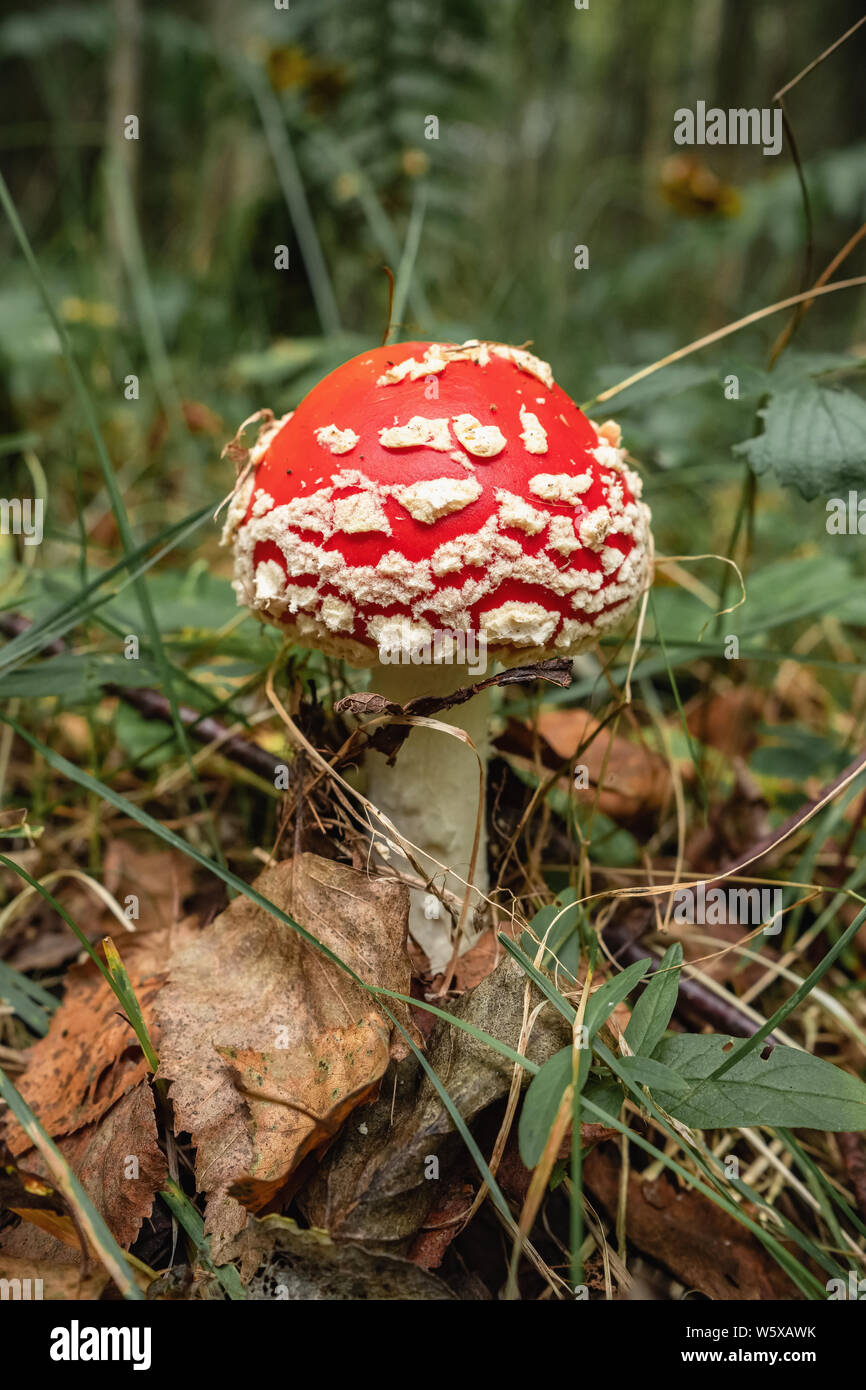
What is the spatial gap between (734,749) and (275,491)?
1.96 metres

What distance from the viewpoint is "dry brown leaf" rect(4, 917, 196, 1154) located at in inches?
66.9

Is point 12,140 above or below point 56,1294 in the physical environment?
above

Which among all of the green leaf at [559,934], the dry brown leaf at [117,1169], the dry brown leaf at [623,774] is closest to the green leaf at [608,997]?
the green leaf at [559,934]

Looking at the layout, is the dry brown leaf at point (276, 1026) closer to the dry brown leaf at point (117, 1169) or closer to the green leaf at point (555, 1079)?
the dry brown leaf at point (117, 1169)

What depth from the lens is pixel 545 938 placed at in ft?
5.46

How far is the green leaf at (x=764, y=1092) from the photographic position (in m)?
1.34

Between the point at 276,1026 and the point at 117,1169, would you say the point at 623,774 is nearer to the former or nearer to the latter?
the point at 276,1026

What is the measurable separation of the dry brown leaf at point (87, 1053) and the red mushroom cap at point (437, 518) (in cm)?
84

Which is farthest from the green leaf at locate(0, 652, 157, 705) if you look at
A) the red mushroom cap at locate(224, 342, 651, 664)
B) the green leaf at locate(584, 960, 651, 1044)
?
the green leaf at locate(584, 960, 651, 1044)

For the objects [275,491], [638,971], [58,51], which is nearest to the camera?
[638,971]

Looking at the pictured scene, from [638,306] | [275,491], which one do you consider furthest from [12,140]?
[275,491]

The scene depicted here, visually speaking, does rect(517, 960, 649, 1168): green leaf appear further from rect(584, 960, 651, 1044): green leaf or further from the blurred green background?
the blurred green background
